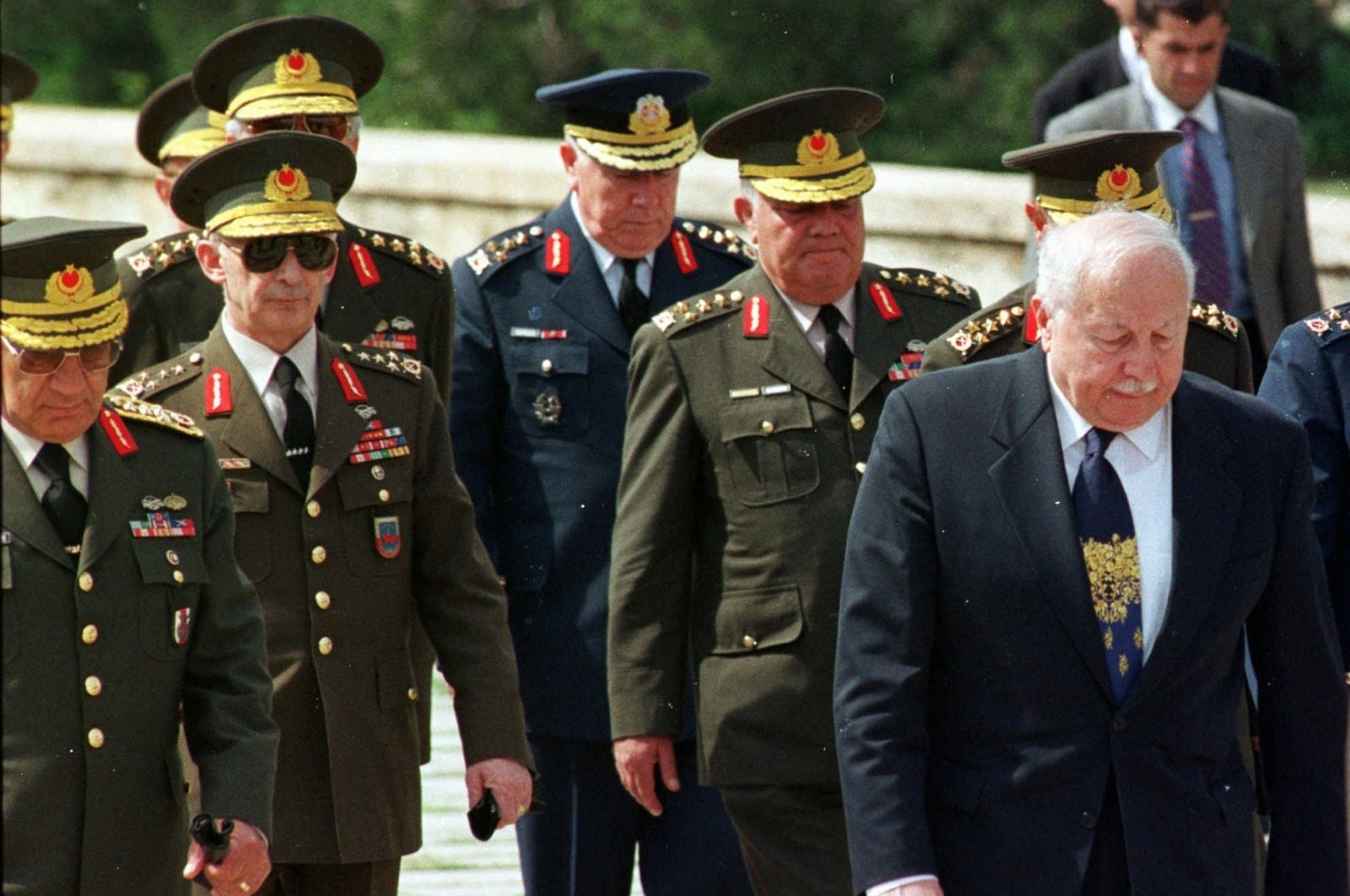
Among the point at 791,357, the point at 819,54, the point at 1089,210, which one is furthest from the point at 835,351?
the point at 819,54

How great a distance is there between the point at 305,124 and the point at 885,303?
1531mm

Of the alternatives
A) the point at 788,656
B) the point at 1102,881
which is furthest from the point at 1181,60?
the point at 1102,881

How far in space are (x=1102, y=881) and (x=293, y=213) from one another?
2275 mm

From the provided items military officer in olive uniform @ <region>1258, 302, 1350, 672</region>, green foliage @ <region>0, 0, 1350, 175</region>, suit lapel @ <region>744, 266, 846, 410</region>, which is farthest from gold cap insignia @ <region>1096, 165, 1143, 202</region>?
green foliage @ <region>0, 0, 1350, 175</region>

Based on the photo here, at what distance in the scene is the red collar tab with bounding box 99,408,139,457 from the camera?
4.92 metres

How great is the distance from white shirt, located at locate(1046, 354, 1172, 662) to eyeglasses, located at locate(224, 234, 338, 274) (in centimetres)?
178

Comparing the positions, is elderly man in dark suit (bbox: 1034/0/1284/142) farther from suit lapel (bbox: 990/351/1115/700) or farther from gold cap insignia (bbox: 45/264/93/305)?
gold cap insignia (bbox: 45/264/93/305)

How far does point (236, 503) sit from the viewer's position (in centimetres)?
569

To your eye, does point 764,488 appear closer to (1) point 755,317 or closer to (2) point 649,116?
(1) point 755,317

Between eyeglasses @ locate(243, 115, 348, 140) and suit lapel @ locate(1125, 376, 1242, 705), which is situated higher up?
eyeglasses @ locate(243, 115, 348, 140)

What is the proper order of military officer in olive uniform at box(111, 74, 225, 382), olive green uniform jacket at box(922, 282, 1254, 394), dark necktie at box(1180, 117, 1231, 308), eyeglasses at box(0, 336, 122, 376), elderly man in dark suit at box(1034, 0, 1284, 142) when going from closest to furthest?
eyeglasses at box(0, 336, 122, 376), olive green uniform jacket at box(922, 282, 1254, 394), military officer in olive uniform at box(111, 74, 225, 382), dark necktie at box(1180, 117, 1231, 308), elderly man in dark suit at box(1034, 0, 1284, 142)

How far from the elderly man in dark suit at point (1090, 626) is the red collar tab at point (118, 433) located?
1.32 m

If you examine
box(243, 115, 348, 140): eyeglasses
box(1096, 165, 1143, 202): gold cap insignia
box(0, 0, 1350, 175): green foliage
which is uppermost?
box(0, 0, 1350, 175): green foliage

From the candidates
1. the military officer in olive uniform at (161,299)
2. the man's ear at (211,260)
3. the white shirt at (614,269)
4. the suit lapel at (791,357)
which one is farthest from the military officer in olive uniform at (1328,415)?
the military officer in olive uniform at (161,299)
